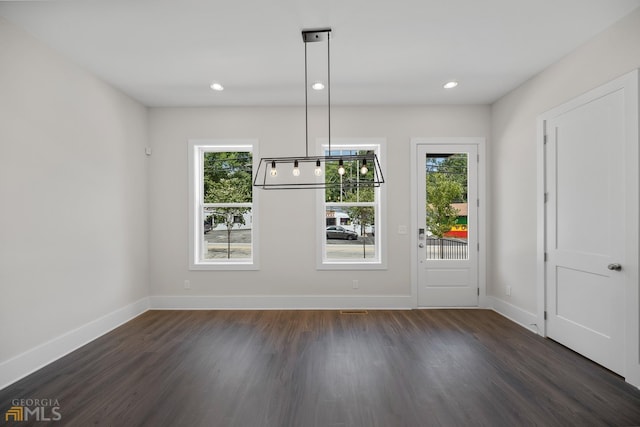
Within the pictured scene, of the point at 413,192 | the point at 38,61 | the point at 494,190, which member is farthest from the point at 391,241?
the point at 38,61

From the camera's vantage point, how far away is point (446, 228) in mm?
4148

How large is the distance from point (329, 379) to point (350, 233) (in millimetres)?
2261

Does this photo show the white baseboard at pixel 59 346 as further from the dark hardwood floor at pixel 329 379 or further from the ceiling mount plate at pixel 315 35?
the ceiling mount plate at pixel 315 35

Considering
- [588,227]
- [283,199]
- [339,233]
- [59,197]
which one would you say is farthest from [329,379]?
[59,197]

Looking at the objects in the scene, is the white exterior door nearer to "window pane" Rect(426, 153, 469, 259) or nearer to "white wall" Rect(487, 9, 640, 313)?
"white wall" Rect(487, 9, 640, 313)

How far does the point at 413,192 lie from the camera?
13.5ft

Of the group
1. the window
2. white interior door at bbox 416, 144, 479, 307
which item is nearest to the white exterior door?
white interior door at bbox 416, 144, 479, 307

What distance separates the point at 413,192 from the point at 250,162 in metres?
2.49

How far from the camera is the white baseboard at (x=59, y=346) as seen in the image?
230cm

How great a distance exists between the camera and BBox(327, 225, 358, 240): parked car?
4.26 metres

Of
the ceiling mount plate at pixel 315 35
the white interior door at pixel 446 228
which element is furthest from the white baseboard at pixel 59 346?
the white interior door at pixel 446 228

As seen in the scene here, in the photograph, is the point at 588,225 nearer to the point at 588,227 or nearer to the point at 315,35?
the point at 588,227

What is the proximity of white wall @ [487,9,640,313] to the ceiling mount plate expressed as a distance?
2468 mm

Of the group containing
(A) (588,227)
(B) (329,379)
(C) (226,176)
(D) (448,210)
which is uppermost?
(C) (226,176)
